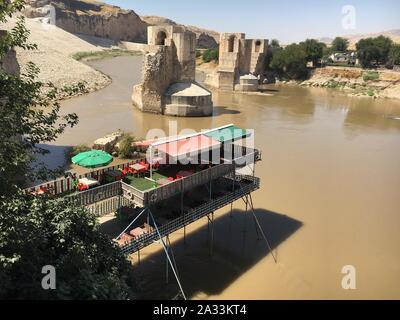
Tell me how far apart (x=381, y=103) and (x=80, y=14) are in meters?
82.8

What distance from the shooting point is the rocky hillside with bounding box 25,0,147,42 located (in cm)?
9283

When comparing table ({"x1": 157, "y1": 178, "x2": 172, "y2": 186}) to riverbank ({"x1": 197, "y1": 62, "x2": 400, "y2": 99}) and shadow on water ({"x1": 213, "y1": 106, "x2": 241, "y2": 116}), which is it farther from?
riverbank ({"x1": 197, "y1": 62, "x2": 400, "y2": 99})

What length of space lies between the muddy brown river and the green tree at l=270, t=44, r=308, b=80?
26.4m

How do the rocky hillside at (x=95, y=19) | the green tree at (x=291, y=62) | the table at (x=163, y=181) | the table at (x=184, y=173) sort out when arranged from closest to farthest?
the table at (x=163, y=181) < the table at (x=184, y=173) < the green tree at (x=291, y=62) < the rocky hillside at (x=95, y=19)

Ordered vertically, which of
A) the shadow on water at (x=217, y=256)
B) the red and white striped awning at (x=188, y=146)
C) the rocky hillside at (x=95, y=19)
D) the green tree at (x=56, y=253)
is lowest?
the shadow on water at (x=217, y=256)

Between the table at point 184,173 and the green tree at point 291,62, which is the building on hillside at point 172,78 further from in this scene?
the green tree at point 291,62

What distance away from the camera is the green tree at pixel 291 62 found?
56156 millimetres

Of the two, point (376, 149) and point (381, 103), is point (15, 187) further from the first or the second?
point (381, 103)

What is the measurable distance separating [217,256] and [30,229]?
22.0ft

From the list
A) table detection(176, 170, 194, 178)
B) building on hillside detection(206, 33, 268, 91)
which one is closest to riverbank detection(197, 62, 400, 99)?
building on hillside detection(206, 33, 268, 91)

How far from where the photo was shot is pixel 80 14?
100688mm

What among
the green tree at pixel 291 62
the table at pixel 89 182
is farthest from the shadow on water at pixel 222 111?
the green tree at pixel 291 62

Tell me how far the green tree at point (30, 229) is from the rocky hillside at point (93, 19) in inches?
3569
